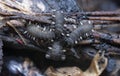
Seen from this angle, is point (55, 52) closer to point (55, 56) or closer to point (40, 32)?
point (55, 56)

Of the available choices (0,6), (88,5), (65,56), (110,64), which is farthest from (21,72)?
(88,5)

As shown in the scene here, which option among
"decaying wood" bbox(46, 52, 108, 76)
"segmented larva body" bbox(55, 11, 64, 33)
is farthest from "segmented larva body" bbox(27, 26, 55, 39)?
"decaying wood" bbox(46, 52, 108, 76)

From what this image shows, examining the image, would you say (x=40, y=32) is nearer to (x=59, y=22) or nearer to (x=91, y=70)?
(x=59, y=22)

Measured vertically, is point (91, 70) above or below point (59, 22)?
below

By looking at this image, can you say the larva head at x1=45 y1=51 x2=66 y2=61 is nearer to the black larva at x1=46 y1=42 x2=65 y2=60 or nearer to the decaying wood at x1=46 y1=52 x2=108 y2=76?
the black larva at x1=46 y1=42 x2=65 y2=60

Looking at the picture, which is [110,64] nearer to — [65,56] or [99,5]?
[65,56]

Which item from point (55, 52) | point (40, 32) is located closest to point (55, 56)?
point (55, 52)
